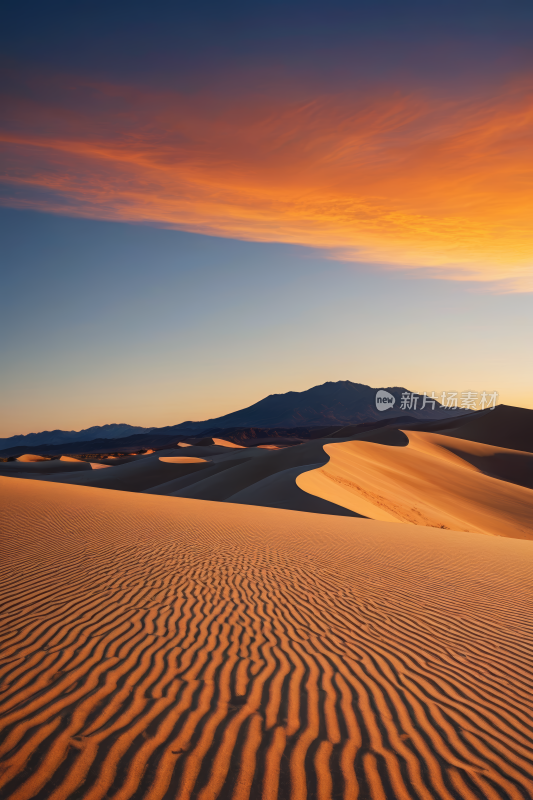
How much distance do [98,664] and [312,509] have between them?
1431 cm

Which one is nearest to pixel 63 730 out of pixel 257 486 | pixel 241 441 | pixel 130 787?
pixel 130 787

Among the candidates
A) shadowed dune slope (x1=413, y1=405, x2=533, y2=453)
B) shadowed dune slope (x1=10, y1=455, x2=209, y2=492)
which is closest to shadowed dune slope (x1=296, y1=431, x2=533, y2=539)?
shadowed dune slope (x1=10, y1=455, x2=209, y2=492)

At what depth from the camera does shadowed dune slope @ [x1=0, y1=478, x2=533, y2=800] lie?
3.01 meters

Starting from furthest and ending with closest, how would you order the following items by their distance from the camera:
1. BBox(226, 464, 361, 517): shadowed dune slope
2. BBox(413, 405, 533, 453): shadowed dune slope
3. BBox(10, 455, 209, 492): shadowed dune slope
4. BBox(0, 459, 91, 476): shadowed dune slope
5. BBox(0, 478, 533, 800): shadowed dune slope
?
BBox(413, 405, 533, 453): shadowed dune slope, BBox(0, 459, 91, 476): shadowed dune slope, BBox(10, 455, 209, 492): shadowed dune slope, BBox(226, 464, 361, 517): shadowed dune slope, BBox(0, 478, 533, 800): shadowed dune slope

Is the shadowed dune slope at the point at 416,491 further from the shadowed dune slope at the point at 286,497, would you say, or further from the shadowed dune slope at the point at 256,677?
the shadowed dune slope at the point at 256,677

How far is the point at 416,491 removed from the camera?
26.3 metres

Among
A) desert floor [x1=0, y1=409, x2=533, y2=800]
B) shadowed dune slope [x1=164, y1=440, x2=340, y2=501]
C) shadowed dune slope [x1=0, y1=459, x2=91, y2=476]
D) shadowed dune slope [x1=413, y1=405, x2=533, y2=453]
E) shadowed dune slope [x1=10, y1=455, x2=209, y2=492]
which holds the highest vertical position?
shadowed dune slope [x1=413, y1=405, x2=533, y2=453]

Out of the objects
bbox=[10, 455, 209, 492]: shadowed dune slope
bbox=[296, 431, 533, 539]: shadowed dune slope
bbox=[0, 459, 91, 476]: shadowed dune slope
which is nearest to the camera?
bbox=[296, 431, 533, 539]: shadowed dune slope

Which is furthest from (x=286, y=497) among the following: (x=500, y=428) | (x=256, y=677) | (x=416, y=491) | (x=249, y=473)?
(x=500, y=428)

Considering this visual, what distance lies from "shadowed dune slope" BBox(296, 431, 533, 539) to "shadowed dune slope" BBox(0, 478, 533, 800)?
1125cm

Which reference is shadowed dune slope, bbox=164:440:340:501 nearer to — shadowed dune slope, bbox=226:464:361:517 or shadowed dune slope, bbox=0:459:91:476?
shadowed dune slope, bbox=226:464:361:517

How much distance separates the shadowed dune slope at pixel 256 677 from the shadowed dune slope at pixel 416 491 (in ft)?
36.9

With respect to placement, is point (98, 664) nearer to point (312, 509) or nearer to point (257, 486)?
point (312, 509)

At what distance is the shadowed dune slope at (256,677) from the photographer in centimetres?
301
